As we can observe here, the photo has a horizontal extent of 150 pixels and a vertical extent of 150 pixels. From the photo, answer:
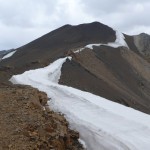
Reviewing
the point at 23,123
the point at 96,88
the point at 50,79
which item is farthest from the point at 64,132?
the point at 96,88

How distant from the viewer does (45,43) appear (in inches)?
1730

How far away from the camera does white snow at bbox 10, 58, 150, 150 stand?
500 inches

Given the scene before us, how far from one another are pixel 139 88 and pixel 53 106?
17039 millimetres

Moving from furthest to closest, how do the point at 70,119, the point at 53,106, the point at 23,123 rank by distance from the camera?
the point at 53,106
the point at 70,119
the point at 23,123

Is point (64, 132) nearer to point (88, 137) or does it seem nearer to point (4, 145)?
point (88, 137)

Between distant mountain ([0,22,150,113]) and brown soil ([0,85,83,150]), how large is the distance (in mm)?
8211

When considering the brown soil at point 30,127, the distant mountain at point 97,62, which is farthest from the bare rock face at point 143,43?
the brown soil at point 30,127

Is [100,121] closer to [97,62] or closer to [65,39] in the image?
[97,62]

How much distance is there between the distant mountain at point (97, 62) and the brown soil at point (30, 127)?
8.21 metres

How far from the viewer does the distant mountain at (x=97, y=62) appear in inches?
946

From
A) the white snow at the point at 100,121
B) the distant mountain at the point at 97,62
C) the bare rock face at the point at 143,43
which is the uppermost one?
the bare rock face at the point at 143,43

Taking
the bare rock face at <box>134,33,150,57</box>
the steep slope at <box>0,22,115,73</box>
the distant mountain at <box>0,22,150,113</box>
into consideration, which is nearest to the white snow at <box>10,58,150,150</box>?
the distant mountain at <box>0,22,150,113</box>

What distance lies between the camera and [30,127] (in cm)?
1120

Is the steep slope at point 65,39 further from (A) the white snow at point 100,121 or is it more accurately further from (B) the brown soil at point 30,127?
(B) the brown soil at point 30,127
